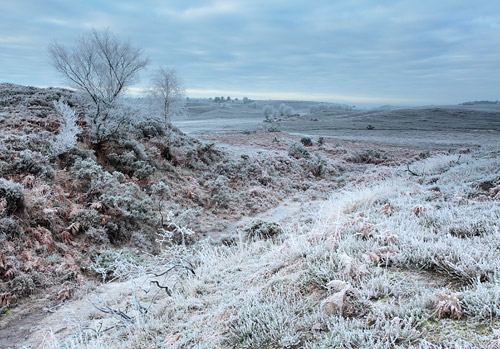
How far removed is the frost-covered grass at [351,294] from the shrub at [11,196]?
4.42 m

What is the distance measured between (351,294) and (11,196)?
25.5 feet

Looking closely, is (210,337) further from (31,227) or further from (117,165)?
(117,165)

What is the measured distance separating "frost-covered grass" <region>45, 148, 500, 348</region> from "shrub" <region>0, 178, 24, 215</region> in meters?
4.42

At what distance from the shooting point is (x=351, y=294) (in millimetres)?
2453

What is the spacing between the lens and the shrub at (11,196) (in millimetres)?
6734

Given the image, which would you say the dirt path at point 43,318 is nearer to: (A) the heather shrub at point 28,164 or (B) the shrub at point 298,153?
(A) the heather shrub at point 28,164

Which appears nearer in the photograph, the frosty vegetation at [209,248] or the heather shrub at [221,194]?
the frosty vegetation at [209,248]

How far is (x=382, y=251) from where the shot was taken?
10.3ft

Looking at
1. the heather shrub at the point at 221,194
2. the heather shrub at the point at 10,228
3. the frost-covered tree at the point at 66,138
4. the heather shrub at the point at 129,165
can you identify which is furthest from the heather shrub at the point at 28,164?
the heather shrub at the point at 221,194

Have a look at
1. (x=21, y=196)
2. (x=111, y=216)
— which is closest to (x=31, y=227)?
(x=21, y=196)

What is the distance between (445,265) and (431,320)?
85 centimetres

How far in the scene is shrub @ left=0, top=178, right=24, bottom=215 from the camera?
6734 mm

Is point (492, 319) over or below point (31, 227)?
over

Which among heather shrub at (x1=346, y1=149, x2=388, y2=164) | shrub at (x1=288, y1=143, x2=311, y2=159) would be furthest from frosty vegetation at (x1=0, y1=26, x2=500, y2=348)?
heather shrub at (x1=346, y1=149, x2=388, y2=164)
